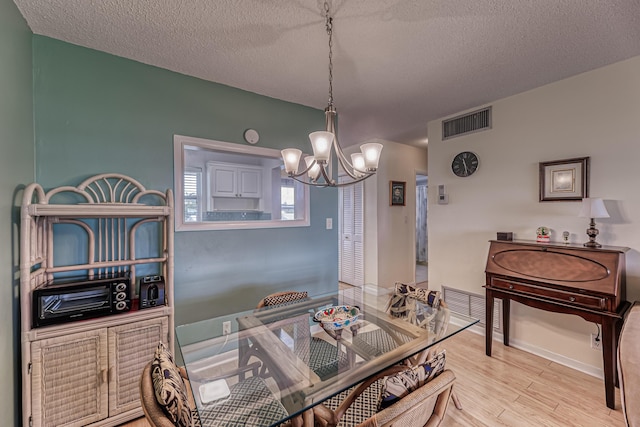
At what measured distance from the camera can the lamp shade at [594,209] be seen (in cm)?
206

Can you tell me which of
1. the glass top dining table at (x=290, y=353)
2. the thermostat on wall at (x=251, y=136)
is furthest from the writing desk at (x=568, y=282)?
the thermostat on wall at (x=251, y=136)

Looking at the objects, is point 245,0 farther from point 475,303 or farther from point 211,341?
point 475,303

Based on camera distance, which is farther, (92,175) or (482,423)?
(92,175)

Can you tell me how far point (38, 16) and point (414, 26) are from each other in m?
2.27

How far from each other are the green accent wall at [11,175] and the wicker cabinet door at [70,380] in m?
0.12

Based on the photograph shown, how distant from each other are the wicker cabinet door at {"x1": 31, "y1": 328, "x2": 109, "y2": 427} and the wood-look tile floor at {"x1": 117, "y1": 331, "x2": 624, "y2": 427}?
0.30m

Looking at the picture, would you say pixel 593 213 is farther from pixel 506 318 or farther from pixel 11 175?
pixel 11 175

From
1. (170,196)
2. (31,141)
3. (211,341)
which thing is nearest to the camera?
(211,341)

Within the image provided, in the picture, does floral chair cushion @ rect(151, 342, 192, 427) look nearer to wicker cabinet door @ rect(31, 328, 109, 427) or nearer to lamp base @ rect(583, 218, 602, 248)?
wicker cabinet door @ rect(31, 328, 109, 427)

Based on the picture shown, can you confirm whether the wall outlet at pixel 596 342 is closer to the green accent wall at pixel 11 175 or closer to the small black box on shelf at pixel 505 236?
the small black box on shelf at pixel 505 236

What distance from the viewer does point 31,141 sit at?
5.81ft

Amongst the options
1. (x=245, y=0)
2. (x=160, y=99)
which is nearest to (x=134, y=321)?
(x=160, y=99)

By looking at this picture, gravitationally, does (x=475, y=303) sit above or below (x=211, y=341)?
below

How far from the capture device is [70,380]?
163 cm
